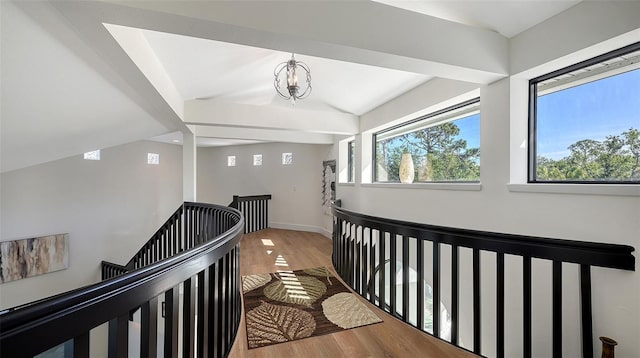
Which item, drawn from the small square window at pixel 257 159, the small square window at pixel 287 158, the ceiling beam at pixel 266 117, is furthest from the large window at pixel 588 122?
the small square window at pixel 257 159

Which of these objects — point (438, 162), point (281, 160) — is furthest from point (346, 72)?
point (281, 160)

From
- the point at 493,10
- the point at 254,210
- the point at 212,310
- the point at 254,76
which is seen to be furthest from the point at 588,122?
the point at 254,210

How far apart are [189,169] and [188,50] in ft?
8.46

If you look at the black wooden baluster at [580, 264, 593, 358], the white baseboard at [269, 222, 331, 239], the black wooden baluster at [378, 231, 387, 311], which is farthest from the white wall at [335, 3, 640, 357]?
the white baseboard at [269, 222, 331, 239]

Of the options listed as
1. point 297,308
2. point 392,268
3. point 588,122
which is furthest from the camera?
point 297,308

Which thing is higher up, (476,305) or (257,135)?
(257,135)

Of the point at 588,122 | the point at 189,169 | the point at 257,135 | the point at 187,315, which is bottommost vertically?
the point at 187,315

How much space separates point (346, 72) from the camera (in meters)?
3.56

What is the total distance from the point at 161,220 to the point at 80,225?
211 cm

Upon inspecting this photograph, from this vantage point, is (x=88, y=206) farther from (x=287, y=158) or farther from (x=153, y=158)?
(x=287, y=158)

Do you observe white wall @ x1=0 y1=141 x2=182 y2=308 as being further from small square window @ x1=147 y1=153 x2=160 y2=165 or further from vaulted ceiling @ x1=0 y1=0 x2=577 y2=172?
vaulted ceiling @ x1=0 y1=0 x2=577 y2=172

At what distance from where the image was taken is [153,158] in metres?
7.46

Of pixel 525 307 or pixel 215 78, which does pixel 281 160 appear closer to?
pixel 215 78

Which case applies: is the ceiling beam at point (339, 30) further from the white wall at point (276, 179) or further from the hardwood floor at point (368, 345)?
the white wall at point (276, 179)
